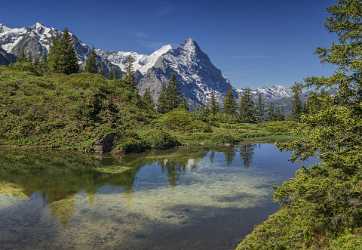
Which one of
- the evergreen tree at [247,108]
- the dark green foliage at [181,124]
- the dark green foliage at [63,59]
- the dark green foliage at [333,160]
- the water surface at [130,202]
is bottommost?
the water surface at [130,202]

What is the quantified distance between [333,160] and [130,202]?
20753 millimetres

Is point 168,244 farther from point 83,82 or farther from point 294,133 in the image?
point 83,82

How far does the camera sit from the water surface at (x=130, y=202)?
2381 cm

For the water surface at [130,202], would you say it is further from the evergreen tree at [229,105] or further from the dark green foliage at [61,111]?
the evergreen tree at [229,105]

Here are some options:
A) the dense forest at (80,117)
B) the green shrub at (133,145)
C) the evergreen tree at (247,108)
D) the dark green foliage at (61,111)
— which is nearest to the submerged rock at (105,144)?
the dense forest at (80,117)

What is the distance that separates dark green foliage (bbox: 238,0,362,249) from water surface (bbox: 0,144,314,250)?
23.4 feet

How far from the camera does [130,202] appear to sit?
33031mm

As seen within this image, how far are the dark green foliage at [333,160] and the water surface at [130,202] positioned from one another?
712cm

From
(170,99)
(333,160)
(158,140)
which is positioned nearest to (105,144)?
(158,140)

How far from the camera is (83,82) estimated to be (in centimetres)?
9569

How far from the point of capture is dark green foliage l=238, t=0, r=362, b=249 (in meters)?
15.8

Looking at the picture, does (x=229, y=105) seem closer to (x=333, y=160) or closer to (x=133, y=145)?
(x=133, y=145)

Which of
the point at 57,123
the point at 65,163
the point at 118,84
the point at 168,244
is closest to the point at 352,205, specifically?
the point at 168,244

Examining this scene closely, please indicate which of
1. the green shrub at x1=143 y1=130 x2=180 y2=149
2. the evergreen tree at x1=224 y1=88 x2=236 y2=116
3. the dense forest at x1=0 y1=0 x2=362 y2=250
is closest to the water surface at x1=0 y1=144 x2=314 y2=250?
the dense forest at x1=0 y1=0 x2=362 y2=250
